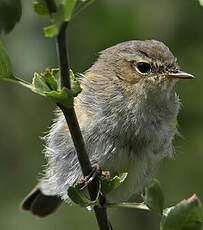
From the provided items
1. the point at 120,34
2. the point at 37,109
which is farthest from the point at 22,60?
the point at 37,109

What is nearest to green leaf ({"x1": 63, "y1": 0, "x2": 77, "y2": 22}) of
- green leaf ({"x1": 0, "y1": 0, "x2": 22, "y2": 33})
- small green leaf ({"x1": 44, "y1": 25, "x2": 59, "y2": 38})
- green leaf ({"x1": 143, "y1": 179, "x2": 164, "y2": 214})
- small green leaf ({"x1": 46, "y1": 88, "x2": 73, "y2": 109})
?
small green leaf ({"x1": 44, "y1": 25, "x2": 59, "y2": 38})

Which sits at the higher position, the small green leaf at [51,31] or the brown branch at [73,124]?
the small green leaf at [51,31]

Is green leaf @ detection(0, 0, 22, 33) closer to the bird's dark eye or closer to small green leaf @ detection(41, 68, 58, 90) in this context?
small green leaf @ detection(41, 68, 58, 90)

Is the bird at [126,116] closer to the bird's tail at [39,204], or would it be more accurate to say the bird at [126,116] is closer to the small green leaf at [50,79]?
the bird's tail at [39,204]

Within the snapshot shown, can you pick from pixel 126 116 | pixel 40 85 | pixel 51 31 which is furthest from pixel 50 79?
pixel 126 116

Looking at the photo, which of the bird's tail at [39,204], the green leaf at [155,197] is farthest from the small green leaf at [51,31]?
the bird's tail at [39,204]

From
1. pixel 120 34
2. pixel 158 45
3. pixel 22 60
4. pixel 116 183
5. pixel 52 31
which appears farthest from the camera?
pixel 120 34

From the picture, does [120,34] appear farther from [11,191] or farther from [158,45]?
[11,191]
